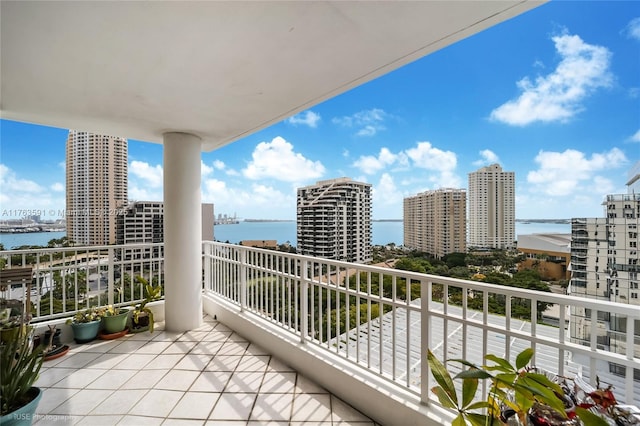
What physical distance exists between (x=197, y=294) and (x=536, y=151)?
11.2 metres

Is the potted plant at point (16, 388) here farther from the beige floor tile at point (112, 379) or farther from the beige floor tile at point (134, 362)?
the beige floor tile at point (134, 362)

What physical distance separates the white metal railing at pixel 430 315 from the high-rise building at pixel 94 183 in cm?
282

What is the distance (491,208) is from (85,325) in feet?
24.1

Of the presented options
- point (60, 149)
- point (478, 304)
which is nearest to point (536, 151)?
point (478, 304)

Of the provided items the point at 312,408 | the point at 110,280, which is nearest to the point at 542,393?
the point at 312,408

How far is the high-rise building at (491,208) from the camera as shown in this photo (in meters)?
5.26

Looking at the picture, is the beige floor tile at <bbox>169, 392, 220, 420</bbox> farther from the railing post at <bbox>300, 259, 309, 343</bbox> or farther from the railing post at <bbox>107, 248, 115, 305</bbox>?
the railing post at <bbox>107, 248, 115, 305</bbox>

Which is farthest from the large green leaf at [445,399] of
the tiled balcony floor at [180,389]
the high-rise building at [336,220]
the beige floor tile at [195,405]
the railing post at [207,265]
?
the high-rise building at [336,220]

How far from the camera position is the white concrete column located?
3410 millimetres

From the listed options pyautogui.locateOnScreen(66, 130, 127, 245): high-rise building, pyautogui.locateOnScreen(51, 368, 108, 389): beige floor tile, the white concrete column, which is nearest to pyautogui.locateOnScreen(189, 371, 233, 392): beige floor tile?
pyautogui.locateOnScreen(51, 368, 108, 389): beige floor tile

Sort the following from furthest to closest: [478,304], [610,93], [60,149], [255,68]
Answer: [610,93]
[60,149]
[255,68]
[478,304]

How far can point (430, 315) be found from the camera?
1.77 m

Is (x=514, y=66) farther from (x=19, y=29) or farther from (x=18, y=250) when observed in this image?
(x=18, y=250)

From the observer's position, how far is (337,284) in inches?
94.2
